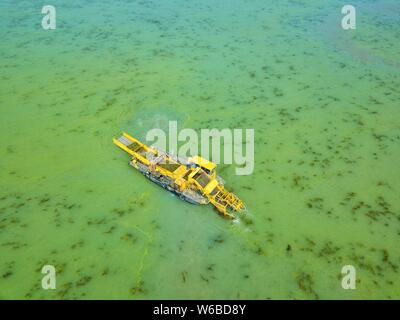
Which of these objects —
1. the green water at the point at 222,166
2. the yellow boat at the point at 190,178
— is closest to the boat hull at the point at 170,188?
the yellow boat at the point at 190,178

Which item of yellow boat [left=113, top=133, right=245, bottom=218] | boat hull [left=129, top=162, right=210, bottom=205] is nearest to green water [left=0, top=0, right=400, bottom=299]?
boat hull [left=129, top=162, right=210, bottom=205]

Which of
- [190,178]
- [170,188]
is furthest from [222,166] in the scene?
[170,188]

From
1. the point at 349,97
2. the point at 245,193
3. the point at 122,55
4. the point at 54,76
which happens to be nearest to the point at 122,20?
the point at 122,55

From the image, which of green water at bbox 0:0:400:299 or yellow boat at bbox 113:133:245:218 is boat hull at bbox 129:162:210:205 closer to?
yellow boat at bbox 113:133:245:218

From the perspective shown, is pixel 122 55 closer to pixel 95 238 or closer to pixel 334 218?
pixel 95 238

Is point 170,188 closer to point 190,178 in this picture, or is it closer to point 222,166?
point 190,178

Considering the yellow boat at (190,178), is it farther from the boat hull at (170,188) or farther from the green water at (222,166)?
the green water at (222,166)
